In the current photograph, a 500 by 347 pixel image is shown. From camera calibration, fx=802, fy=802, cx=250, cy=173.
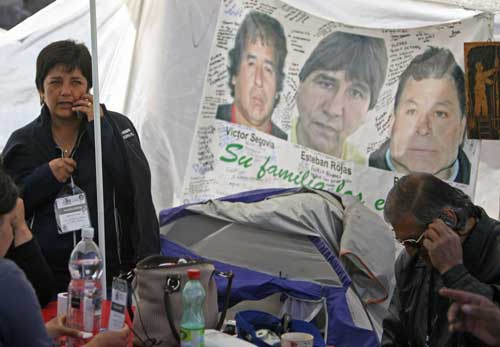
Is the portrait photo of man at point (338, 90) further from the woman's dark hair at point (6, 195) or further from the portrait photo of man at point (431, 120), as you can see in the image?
the woman's dark hair at point (6, 195)

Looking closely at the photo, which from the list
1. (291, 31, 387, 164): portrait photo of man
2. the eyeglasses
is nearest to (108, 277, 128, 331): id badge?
the eyeglasses

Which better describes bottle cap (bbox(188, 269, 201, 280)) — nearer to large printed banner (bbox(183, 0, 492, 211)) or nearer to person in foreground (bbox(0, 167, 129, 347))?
person in foreground (bbox(0, 167, 129, 347))

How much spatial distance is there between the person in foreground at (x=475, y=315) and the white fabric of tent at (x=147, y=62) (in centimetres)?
215

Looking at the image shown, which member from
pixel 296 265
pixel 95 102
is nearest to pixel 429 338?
pixel 296 265

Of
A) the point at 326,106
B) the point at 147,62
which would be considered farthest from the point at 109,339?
the point at 147,62

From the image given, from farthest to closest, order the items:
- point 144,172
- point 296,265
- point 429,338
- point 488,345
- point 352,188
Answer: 1. point 352,188
2. point 296,265
3. point 144,172
4. point 429,338
5. point 488,345

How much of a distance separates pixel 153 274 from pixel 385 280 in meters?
1.47

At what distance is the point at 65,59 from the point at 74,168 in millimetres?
444

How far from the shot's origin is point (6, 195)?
1.81 m

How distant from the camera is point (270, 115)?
13.1 feet

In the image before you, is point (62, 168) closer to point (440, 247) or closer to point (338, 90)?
point (440, 247)

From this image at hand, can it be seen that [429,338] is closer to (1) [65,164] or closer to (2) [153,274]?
(2) [153,274]

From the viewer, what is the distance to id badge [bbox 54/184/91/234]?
2746 mm

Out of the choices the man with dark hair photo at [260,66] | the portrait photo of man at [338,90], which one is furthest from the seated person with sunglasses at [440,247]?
the man with dark hair photo at [260,66]
